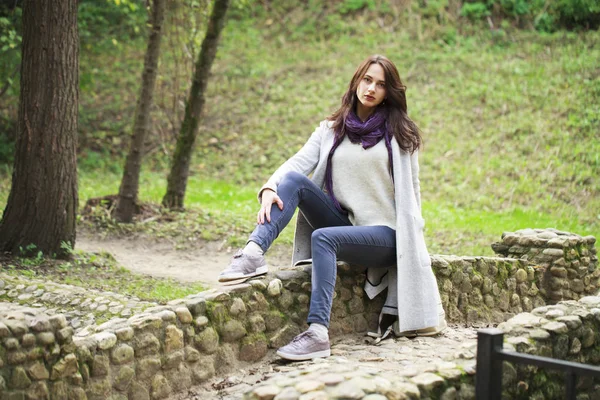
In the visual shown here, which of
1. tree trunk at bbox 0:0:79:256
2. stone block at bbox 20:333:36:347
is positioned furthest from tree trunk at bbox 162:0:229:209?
stone block at bbox 20:333:36:347

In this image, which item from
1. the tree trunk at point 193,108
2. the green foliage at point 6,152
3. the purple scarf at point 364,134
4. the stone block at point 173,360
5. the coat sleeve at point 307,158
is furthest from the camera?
the green foliage at point 6,152

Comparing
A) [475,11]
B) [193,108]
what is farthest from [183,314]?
[475,11]

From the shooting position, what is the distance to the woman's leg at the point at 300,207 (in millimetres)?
4266

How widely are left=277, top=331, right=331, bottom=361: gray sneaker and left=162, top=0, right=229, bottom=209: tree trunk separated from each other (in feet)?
21.0

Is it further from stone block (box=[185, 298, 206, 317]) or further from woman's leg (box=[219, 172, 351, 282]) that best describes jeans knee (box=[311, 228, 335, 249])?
stone block (box=[185, 298, 206, 317])

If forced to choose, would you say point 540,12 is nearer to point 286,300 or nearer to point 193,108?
point 193,108

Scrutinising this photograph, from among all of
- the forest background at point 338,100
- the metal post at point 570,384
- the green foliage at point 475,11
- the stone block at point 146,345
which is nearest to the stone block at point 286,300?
the stone block at point 146,345

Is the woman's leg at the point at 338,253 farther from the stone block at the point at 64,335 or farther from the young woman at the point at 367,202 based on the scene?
the stone block at the point at 64,335

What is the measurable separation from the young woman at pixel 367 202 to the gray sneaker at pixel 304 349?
389mm

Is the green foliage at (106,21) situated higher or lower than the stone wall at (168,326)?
higher

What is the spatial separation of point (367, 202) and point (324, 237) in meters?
0.51

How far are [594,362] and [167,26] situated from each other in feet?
26.8

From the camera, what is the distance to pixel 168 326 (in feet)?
13.0

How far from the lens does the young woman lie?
4301 millimetres
